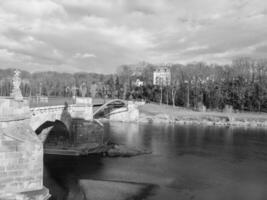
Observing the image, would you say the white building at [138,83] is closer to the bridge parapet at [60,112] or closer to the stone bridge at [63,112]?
the stone bridge at [63,112]

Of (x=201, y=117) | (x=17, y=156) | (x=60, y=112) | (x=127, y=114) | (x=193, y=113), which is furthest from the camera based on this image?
(x=193, y=113)

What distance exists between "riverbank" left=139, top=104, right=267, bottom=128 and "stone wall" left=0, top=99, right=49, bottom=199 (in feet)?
154

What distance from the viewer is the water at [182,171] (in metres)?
19.0

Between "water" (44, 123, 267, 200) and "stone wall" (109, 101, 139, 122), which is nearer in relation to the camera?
"water" (44, 123, 267, 200)

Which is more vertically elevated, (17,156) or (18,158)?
(17,156)

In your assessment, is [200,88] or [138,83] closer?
[200,88]

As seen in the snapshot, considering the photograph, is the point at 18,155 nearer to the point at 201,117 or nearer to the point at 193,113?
the point at 201,117

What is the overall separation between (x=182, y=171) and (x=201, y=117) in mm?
38412

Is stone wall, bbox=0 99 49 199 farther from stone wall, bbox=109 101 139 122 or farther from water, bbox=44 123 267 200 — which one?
stone wall, bbox=109 101 139 122

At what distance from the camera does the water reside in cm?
1897

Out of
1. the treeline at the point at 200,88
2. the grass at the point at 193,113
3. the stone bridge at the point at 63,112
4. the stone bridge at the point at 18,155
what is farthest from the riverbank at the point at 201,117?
the stone bridge at the point at 18,155

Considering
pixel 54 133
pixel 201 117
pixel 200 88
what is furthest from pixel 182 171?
pixel 200 88

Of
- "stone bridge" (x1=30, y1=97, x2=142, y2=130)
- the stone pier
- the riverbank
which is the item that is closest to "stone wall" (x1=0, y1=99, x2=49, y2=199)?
the stone pier

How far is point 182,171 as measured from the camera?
23.8 meters
